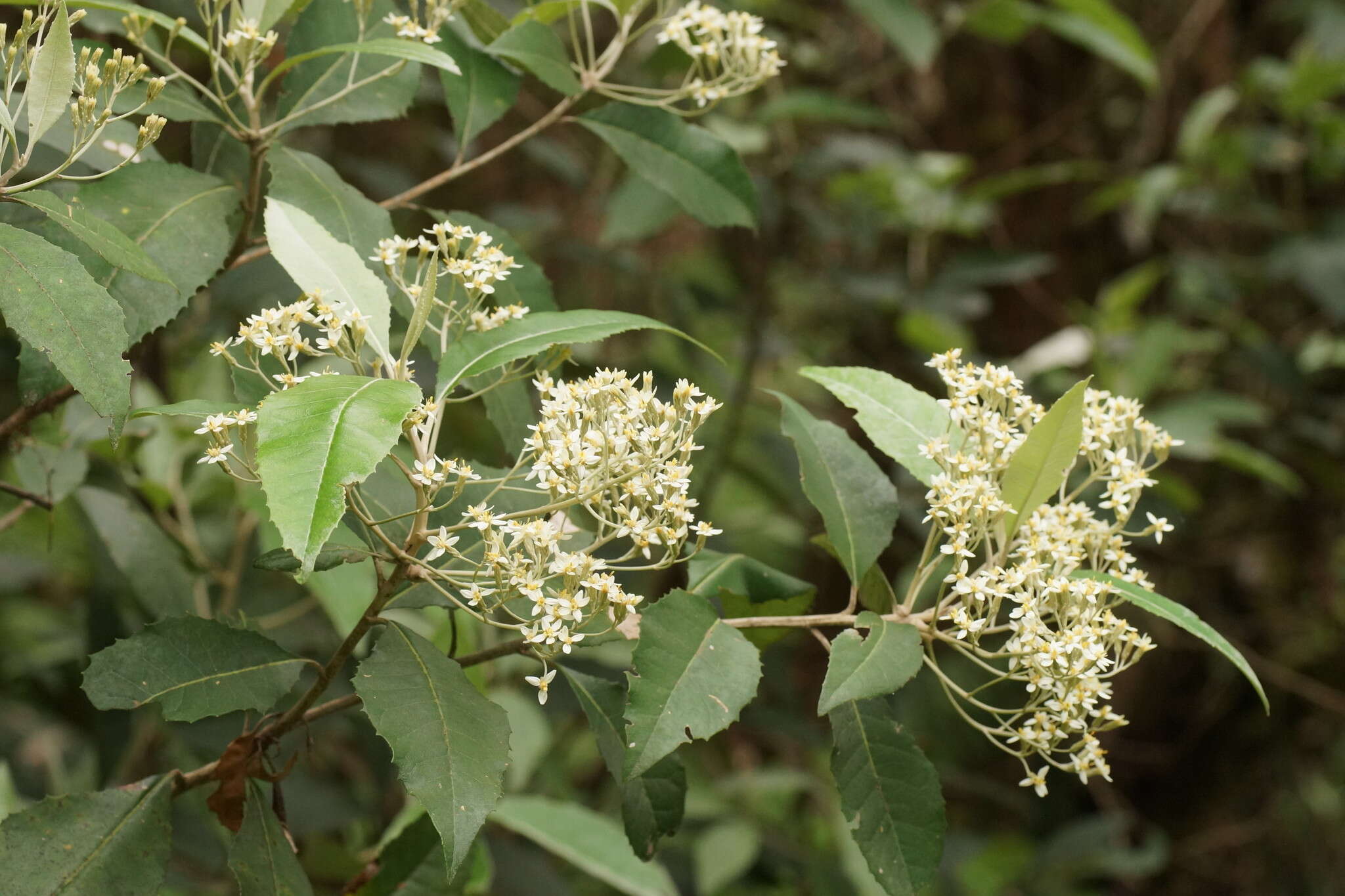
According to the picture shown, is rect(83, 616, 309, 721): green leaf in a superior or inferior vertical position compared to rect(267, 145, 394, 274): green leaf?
inferior

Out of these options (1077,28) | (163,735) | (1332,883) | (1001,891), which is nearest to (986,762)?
(1001,891)

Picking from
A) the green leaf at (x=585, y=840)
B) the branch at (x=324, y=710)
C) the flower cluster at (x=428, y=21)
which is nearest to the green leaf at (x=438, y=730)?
the branch at (x=324, y=710)

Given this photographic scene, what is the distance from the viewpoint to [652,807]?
1156mm

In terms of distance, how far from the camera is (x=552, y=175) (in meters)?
4.11

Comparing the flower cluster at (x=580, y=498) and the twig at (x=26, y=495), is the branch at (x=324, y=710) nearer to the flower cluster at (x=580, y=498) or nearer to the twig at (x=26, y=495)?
the flower cluster at (x=580, y=498)

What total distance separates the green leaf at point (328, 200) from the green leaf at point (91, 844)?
606 mm

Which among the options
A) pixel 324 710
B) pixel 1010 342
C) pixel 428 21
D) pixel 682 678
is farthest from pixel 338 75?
pixel 1010 342

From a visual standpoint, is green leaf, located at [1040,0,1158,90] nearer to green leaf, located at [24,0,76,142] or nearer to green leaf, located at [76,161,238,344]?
green leaf, located at [76,161,238,344]

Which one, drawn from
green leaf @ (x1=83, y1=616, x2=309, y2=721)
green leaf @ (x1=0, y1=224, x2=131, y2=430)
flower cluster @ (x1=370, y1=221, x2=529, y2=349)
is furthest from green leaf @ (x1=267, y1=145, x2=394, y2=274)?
green leaf @ (x1=83, y1=616, x2=309, y2=721)

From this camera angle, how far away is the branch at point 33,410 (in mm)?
1117

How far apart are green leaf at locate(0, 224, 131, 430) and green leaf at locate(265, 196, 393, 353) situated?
17cm

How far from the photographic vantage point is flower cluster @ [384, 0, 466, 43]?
1.23 m

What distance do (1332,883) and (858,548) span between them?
10.3ft

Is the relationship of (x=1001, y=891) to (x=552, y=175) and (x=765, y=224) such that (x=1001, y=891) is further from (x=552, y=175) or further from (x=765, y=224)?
(x=552, y=175)
